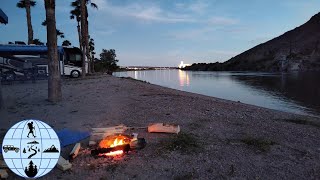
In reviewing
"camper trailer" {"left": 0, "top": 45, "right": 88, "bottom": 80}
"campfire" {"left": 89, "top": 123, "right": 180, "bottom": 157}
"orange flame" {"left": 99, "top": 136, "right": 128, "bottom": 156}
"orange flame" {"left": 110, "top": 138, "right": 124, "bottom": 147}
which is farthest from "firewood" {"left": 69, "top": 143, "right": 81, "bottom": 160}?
"camper trailer" {"left": 0, "top": 45, "right": 88, "bottom": 80}

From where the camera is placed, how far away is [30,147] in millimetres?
3889

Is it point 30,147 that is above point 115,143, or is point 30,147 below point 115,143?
above

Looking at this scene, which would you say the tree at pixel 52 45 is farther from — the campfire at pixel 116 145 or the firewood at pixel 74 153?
the firewood at pixel 74 153

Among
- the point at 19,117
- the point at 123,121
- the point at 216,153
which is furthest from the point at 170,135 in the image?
the point at 19,117

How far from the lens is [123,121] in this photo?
10383mm

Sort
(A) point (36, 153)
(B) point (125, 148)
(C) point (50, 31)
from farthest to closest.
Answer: (C) point (50, 31), (B) point (125, 148), (A) point (36, 153)

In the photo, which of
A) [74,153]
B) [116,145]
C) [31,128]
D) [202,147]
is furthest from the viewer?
[202,147]

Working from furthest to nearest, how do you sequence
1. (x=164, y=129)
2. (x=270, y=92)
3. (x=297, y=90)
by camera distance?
(x=297, y=90)
(x=270, y=92)
(x=164, y=129)

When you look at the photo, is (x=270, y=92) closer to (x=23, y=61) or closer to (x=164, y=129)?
(x=23, y=61)

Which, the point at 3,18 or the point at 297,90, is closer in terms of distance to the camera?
the point at 3,18

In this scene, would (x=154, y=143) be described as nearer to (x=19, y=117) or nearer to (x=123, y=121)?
(x=123, y=121)

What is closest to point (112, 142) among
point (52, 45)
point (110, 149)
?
point (110, 149)

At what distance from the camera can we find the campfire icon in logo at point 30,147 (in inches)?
153

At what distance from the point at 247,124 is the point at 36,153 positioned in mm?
7589
